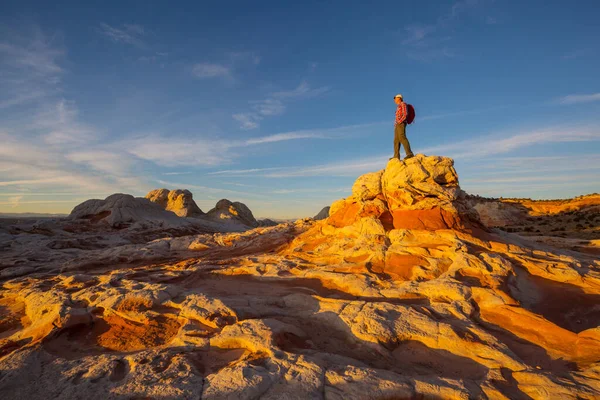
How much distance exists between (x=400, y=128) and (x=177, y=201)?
99.3 feet

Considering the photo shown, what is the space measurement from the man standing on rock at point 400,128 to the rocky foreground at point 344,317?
2.19 feet

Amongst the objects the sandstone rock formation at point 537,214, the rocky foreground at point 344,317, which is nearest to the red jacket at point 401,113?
the rocky foreground at point 344,317

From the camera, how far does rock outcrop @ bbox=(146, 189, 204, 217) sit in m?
34.9

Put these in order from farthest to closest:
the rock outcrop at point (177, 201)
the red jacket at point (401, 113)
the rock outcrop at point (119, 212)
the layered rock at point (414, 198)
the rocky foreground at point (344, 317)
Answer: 1. the rock outcrop at point (177, 201)
2. the rock outcrop at point (119, 212)
3. the red jacket at point (401, 113)
4. the layered rock at point (414, 198)
5. the rocky foreground at point (344, 317)

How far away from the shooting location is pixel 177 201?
35625 millimetres

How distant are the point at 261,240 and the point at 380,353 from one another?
995cm

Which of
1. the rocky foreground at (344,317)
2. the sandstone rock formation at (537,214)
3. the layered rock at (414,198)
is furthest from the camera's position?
the sandstone rock formation at (537,214)

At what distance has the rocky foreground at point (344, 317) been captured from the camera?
3980 mm

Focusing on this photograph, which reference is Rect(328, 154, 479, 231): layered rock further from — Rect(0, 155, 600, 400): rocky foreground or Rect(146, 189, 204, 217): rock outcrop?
Rect(146, 189, 204, 217): rock outcrop

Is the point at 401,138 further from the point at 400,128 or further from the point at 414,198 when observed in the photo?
the point at 414,198

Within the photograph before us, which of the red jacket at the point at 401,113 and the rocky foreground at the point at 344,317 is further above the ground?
the red jacket at the point at 401,113

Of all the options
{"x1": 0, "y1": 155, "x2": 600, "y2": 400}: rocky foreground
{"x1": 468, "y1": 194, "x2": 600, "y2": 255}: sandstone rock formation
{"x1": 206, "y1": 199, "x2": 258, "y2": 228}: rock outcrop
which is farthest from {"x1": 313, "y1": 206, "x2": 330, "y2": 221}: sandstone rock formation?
{"x1": 0, "y1": 155, "x2": 600, "y2": 400}: rocky foreground

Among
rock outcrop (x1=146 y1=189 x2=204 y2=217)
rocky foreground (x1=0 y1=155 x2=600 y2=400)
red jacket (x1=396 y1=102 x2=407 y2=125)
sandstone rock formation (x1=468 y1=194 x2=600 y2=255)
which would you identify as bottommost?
rocky foreground (x1=0 y1=155 x2=600 y2=400)

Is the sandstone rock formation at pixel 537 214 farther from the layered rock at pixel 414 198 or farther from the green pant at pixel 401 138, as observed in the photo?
the green pant at pixel 401 138
